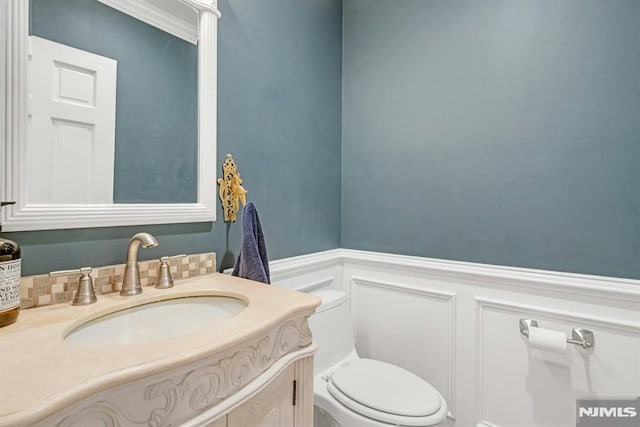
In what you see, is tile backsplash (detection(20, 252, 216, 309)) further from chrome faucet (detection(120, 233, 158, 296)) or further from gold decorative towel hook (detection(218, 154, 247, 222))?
gold decorative towel hook (detection(218, 154, 247, 222))

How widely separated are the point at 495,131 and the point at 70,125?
1527mm

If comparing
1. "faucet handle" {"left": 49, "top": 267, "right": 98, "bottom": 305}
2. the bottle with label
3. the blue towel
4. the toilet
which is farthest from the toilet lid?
the bottle with label

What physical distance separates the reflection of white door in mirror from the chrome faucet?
16 centimetres

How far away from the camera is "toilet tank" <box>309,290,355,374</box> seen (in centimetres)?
137

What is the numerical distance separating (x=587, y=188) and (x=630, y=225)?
0.58ft

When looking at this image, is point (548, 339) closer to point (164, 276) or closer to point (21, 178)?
point (164, 276)

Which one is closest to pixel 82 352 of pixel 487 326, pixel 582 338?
pixel 487 326

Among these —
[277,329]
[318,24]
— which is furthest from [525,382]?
[318,24]

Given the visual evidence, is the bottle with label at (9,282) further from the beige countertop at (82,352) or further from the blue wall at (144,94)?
the blue wall at (144,94)

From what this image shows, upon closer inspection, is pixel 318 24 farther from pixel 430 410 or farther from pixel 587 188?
pixel 430 410

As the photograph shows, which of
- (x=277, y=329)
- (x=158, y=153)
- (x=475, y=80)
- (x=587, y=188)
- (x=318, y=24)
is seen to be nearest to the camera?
(x=277, y=329)

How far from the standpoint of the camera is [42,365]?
1.63 ft

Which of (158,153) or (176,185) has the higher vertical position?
(158,153)

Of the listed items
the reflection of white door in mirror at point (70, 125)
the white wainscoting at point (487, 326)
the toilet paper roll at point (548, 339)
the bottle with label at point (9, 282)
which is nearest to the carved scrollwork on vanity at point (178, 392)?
the bottle with label at point (9, 282)
